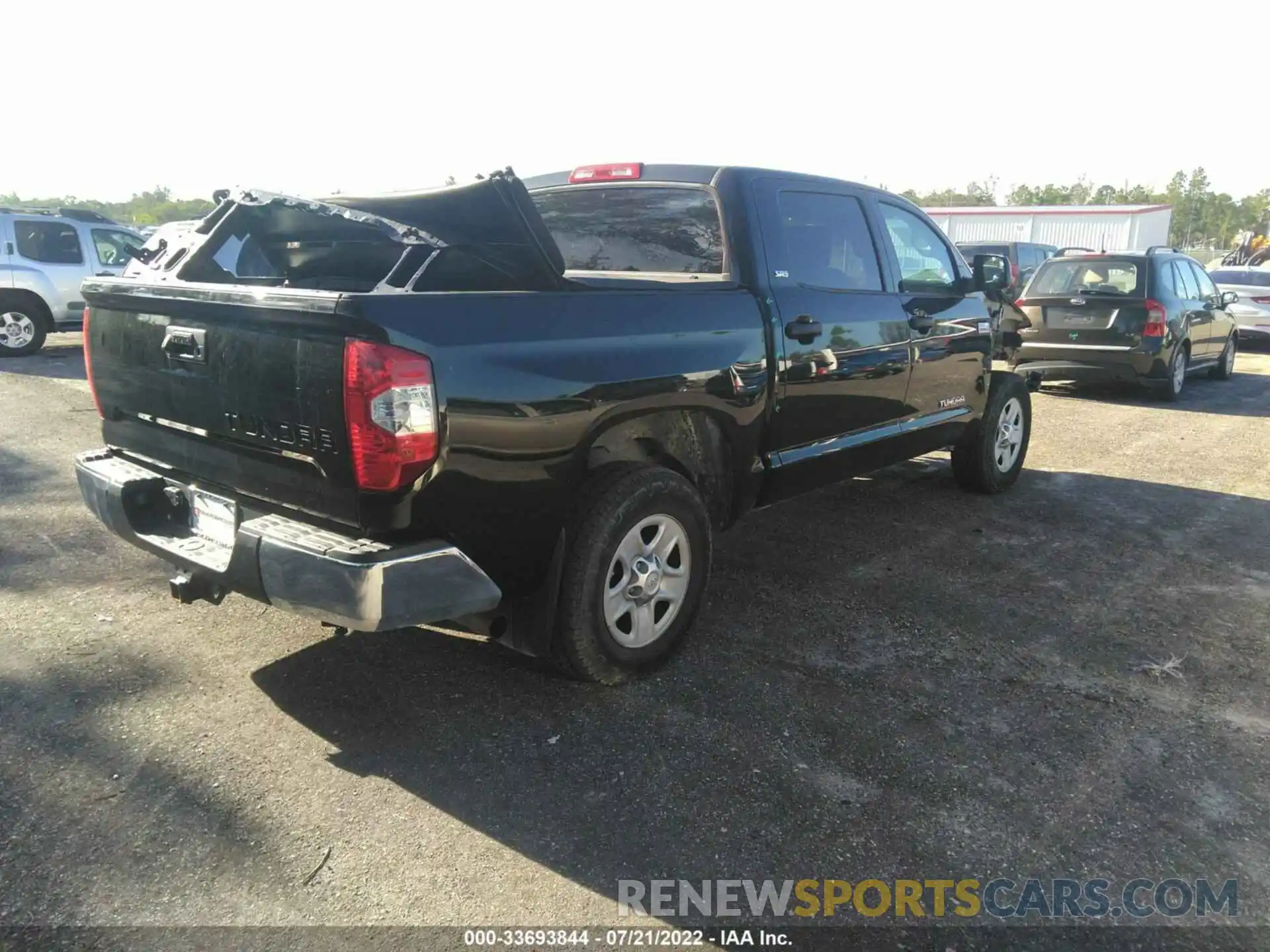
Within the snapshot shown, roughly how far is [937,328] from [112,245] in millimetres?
12411

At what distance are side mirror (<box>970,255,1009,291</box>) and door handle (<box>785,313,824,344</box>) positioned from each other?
6.32ft

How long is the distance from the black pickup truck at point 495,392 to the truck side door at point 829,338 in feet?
0.05

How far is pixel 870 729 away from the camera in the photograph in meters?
3.17

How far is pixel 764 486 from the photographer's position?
4.09 metres

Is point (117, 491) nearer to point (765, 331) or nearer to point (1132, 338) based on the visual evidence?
point (765, 331)

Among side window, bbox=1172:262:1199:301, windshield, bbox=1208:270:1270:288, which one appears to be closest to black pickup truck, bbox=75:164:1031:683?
side window, bbox=1172:262:1199:301

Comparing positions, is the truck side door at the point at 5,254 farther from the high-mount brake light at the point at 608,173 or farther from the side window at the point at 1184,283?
the side window at the point at 1184,283

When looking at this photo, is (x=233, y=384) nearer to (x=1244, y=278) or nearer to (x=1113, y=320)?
(x=1113, y=320)

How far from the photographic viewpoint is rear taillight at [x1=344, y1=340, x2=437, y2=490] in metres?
2.54

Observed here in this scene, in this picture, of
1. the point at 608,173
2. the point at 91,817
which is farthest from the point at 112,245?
the point at 91,817

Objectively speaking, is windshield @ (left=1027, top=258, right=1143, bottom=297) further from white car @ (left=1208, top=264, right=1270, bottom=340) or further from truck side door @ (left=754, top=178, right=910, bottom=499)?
truck side door @ (left=754, top=178, right=910, bottom=499)

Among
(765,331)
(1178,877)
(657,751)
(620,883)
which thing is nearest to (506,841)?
(620,883)

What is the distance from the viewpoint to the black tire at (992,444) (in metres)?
5.91

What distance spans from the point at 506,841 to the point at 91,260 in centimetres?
1316
